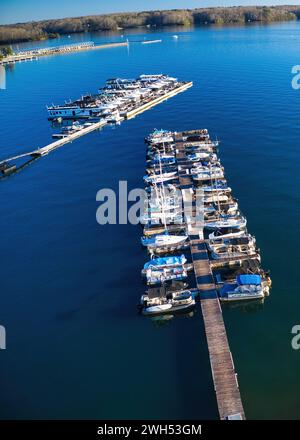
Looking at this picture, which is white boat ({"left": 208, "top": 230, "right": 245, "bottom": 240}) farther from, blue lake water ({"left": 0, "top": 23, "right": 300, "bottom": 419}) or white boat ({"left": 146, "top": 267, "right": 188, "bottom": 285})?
white boat ({"left": 146, "top": 267, "right": 188, "bottom": 285})

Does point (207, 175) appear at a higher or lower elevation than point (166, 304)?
higher

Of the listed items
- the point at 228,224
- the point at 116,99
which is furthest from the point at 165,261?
the point at 116,99

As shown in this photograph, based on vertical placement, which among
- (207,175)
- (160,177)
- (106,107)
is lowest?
(207,175)

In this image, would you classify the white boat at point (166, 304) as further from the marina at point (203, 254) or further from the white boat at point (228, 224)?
the white boat at point (228, 224)

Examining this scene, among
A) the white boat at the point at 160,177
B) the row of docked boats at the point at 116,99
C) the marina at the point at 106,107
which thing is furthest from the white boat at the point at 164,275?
the row of docked boats at the point at 116,99

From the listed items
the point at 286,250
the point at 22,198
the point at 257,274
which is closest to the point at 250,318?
the point at 257,274

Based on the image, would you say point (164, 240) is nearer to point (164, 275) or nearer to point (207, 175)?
point (164, 275)

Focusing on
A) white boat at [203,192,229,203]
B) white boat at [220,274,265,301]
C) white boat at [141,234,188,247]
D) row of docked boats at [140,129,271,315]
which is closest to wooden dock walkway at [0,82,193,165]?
row of docked boats at [140,129,271,315]
